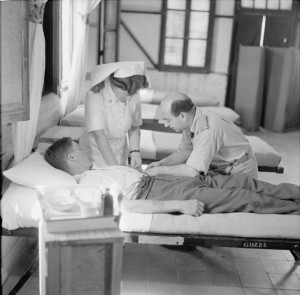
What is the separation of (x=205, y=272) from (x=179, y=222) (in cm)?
69

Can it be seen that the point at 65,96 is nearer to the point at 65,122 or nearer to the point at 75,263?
the point at 65,122

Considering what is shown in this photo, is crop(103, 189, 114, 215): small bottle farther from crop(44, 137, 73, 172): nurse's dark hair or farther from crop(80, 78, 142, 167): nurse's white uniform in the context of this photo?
crop(80, 78, 142, 167): nurse's white uniform

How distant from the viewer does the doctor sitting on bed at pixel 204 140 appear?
281 centimetres

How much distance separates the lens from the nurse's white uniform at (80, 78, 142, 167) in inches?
119

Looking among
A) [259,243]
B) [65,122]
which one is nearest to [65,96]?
[65,122]

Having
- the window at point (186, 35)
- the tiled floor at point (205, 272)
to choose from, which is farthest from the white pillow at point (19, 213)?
the window at point (186, 35)

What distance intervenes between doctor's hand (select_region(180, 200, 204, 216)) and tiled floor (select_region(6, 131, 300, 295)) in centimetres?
55

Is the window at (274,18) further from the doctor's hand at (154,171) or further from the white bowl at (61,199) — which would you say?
the white bowl at (61,199)

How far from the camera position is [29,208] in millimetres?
2336

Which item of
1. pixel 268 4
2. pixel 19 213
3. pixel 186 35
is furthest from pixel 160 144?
pixel 268 4

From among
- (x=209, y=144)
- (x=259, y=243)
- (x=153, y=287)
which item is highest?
(x=209, y=144)

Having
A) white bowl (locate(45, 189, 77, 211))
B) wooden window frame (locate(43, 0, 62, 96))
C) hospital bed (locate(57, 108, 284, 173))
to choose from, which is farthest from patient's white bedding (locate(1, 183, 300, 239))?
wooden window frame (locate(43, 0, 62, 96))

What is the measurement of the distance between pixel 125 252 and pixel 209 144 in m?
1.05

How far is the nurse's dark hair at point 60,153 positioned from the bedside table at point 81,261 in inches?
36.9
